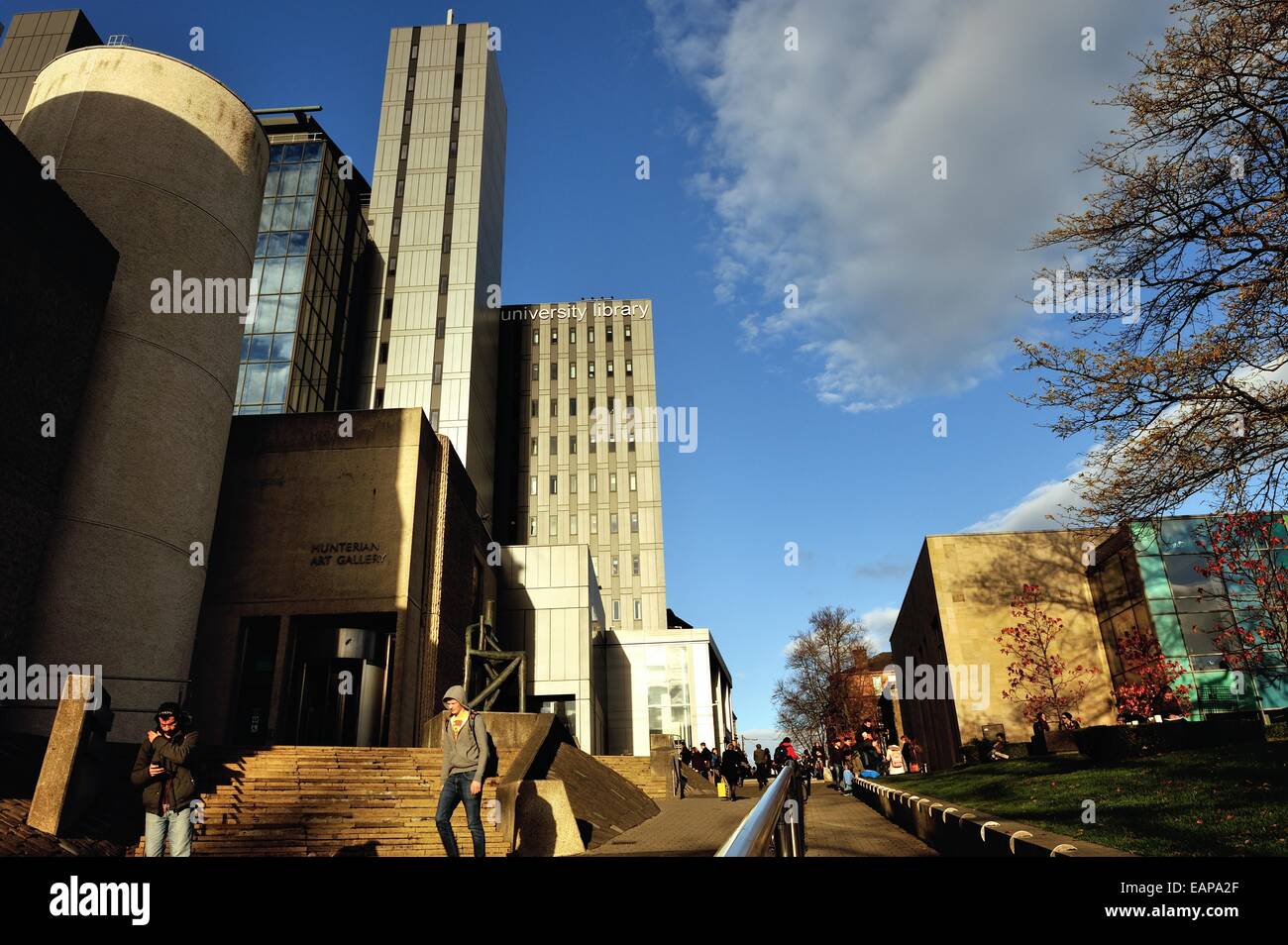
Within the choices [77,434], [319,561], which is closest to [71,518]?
[77,434]

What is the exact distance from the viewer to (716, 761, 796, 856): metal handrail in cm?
209

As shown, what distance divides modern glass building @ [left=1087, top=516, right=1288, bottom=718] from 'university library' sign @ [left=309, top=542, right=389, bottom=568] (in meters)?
27.9

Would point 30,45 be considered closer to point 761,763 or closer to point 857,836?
point 761,763

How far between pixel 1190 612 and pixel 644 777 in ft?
A: 82.2

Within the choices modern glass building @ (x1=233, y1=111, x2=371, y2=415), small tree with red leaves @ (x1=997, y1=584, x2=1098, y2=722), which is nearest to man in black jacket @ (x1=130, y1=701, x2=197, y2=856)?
small tree with red leaves @ (x1=997, y1=584, x2=1098, y2=722)

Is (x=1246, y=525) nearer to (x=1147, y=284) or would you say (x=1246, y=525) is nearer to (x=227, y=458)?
(x=1147, y=284)

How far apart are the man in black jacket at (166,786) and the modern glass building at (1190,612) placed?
106 feet

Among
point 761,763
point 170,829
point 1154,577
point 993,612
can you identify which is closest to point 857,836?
point 170,829

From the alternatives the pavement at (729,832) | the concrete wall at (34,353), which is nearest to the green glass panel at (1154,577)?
the pavement at (729,832)

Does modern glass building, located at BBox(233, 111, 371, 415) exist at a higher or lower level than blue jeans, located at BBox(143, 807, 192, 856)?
higher

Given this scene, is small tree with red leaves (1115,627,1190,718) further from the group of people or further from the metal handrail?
the metal handrail

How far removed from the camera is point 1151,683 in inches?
1142

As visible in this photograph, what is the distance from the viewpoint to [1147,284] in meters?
12.8

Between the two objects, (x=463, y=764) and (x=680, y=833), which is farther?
(x=680, y=833)
